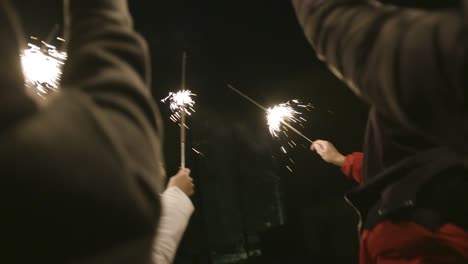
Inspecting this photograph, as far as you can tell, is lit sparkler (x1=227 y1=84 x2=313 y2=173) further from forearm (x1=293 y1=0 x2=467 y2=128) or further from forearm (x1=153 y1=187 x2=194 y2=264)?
forearm (x1=293 y1=0 x2=467 y2=128)

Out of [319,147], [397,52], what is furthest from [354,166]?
[397,52]

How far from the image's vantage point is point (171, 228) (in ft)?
5.74

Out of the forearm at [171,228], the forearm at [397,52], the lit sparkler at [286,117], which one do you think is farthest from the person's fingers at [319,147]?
the forearm at [397,52]

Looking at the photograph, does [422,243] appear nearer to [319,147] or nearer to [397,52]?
[397,52]

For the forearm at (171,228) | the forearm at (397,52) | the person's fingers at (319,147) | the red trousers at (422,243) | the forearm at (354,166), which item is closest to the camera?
the forearm at (397,52)

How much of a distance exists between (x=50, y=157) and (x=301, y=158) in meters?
6.99

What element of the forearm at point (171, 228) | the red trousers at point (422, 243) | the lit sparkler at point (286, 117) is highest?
the lit sparkler at point (286, 117)

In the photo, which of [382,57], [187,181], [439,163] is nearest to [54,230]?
[382,57]

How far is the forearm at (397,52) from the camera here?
0.42 m

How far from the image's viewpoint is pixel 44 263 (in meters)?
0.39

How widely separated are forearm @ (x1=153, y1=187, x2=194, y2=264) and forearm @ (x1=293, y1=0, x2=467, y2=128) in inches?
51.5

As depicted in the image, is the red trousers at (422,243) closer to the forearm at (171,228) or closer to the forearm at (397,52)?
the forearm at (397,52)

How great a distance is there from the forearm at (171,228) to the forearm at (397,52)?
131 centimetres

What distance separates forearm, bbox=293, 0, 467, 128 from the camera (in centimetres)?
42
